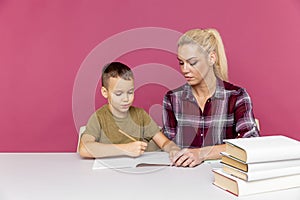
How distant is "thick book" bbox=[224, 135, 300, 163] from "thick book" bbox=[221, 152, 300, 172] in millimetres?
13

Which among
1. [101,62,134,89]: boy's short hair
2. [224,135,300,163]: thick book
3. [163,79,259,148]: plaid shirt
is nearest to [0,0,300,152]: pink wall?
[163,79,259,148]: plaid shirt

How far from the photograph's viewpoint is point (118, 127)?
1994 mm

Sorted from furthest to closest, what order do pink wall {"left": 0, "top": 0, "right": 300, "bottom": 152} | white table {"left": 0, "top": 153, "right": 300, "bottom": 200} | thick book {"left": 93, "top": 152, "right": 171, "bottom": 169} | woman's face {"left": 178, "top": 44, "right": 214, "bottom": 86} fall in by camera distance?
1. pink wall {"left": 0, "top": 0, "right": 300, "bottom": 152}
2. woman's face {"left": 178, "top": 44, "right": 214, "bottom": 86}
3. thick book {"left": 93, "top": 152, "right": 171, "bottom": 169}
4. white table {"left": 0, "top": 153, "right": 300, "bottom": 200}

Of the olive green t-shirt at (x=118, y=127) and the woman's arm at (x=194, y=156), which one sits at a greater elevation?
the olive green t-shirt at (x=118, y=127)

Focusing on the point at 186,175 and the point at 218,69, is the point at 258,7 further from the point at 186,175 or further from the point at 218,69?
the point at 186,175

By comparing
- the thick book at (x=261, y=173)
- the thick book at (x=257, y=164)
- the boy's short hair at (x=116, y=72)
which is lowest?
the thick book at (x=261, y=173)

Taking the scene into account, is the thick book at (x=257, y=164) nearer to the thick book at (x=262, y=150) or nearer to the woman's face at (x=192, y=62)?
the thick book at (x=262, y=150)

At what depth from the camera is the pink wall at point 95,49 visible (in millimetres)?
2520

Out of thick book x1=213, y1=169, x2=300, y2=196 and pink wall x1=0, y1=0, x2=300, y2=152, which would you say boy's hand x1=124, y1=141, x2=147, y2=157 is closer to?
thick book x1=213, y1=169, x2=300, y2=196

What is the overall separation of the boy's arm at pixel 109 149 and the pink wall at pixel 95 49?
2.17 ft

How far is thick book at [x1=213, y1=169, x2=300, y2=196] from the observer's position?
1.49 m

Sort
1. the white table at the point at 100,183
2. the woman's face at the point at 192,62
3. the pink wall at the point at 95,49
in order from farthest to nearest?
the pink wall at the point at 95,49 → the woman's face at the point at 192,62 → the white table at the point at 100,183

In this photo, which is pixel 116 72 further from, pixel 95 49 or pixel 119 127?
pixel 95 49

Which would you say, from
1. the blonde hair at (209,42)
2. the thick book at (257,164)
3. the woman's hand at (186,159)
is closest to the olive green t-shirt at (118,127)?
the woman's hand at (186,159)
